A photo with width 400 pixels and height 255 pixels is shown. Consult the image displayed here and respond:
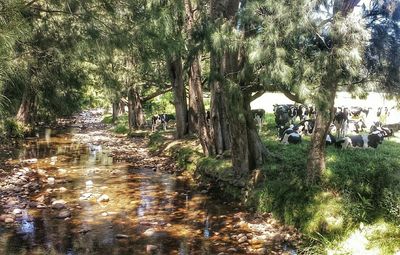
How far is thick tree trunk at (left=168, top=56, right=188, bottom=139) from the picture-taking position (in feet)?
56.2

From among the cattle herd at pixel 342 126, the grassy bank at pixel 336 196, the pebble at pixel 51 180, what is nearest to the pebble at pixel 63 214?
the pebble at pixel 51 180

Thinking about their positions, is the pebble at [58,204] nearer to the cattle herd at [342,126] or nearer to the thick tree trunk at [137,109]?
the cattle herd at [342,126]

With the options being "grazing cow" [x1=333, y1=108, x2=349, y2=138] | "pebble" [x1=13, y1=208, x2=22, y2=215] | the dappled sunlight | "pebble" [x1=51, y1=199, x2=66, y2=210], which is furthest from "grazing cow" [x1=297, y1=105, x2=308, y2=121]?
"pebble" [x1=13, y1=208, x2=22, y2=215]

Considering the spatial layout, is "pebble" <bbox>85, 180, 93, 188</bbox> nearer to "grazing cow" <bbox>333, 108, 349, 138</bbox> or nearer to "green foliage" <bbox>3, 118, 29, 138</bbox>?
"grazing cow" <bbox>333, 108, 349, 138</bbox>

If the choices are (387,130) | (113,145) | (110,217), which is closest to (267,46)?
(110,217)

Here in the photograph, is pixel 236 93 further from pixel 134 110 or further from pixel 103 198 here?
pixel 134 110

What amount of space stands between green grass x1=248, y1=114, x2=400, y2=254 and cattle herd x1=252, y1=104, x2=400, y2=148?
4.54 ft

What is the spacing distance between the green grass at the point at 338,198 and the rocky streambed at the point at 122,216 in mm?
407

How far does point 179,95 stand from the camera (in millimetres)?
17656

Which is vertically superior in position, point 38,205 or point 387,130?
point 387,130

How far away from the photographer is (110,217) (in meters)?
9.13

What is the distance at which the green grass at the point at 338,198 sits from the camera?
6730 mm

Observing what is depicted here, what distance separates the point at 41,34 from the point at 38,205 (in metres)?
4.29

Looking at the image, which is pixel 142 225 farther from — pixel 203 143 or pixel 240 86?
pixel 203 143
